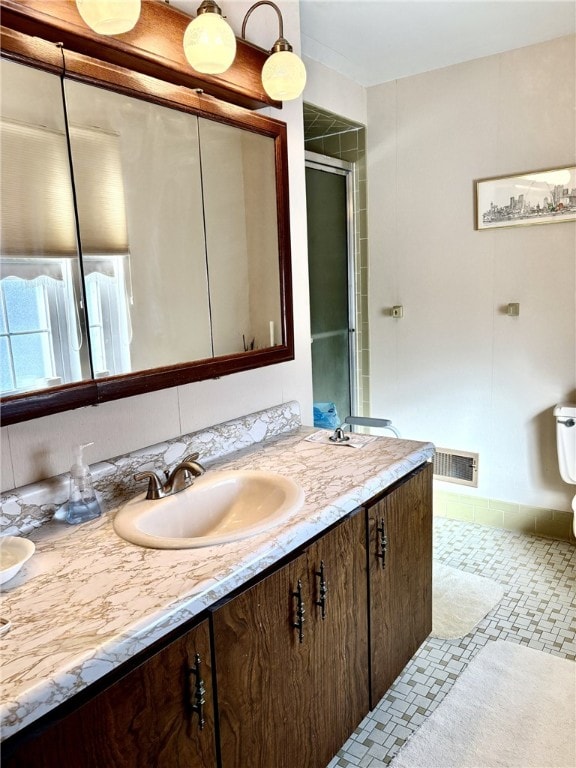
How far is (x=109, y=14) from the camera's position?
1.17 meters

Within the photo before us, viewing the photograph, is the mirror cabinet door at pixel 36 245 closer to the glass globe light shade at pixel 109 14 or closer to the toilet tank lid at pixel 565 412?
the glass globe light shade at pixel 109 14

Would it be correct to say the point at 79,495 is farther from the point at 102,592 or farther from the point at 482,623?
the point at 482,623

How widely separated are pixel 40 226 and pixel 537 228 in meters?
2.35

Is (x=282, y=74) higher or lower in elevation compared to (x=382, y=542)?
higher

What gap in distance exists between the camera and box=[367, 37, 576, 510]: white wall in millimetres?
2680

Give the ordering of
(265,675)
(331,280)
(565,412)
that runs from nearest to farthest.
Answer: (265,675), (565,412), (331,280)

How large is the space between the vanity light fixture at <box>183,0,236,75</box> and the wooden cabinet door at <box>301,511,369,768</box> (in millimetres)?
1244

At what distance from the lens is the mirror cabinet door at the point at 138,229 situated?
1.29m

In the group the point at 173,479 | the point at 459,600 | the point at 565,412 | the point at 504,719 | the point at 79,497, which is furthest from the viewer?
the point at 565,412

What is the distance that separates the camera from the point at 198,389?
1.79 meters

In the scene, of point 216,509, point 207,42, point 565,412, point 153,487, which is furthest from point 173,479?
point 565,412

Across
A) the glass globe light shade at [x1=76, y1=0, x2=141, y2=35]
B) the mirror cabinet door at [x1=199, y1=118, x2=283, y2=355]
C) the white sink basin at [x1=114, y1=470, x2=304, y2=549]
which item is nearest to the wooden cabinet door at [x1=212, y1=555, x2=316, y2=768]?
the white sink basin at [x1=114, y1=470, x2=304, y2=549]

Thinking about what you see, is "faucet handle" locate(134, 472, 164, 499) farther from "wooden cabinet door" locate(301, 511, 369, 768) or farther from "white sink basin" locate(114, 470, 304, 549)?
"wooden cabinet door" locate(301, 511, 369, 768)

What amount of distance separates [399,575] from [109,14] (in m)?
1.66
